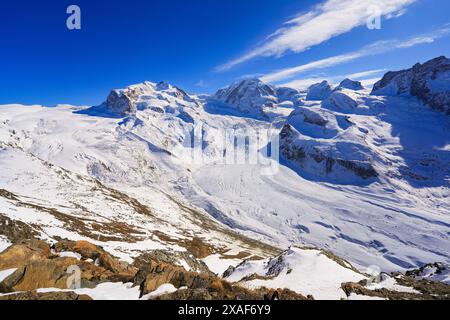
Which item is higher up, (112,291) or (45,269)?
(45,269)

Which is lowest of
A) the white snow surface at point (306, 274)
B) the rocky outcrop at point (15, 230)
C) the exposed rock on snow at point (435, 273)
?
the exposed rock on snow at point (435, 273)

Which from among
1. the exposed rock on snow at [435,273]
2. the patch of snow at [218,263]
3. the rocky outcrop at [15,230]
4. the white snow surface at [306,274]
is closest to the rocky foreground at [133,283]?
the white snow surface at [306,274]

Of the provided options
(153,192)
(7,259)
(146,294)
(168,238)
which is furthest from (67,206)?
(153,192)

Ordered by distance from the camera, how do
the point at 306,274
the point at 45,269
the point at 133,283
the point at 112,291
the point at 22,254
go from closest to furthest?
the point at 112,291, the point at 133,283, the point at 45,269, the point at 22,254, the point at 306,274

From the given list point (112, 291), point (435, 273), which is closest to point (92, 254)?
point (112, 291)

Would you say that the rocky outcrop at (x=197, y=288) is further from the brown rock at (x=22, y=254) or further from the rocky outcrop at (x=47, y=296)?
the brown rock at (x=22, y=254)

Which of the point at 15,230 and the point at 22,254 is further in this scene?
the point at 15,230

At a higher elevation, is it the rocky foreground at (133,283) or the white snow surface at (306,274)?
the rocky foreground at (133,283)

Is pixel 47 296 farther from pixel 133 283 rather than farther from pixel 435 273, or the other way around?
pixel 435 273

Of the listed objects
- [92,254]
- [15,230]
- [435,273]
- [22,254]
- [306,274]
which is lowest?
[435,273]

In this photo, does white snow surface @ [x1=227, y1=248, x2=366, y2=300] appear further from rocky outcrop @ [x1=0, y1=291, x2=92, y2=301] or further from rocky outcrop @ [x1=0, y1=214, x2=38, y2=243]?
rocky outcrop @ [x1=0, y1=214, x2=38, y2=243]
